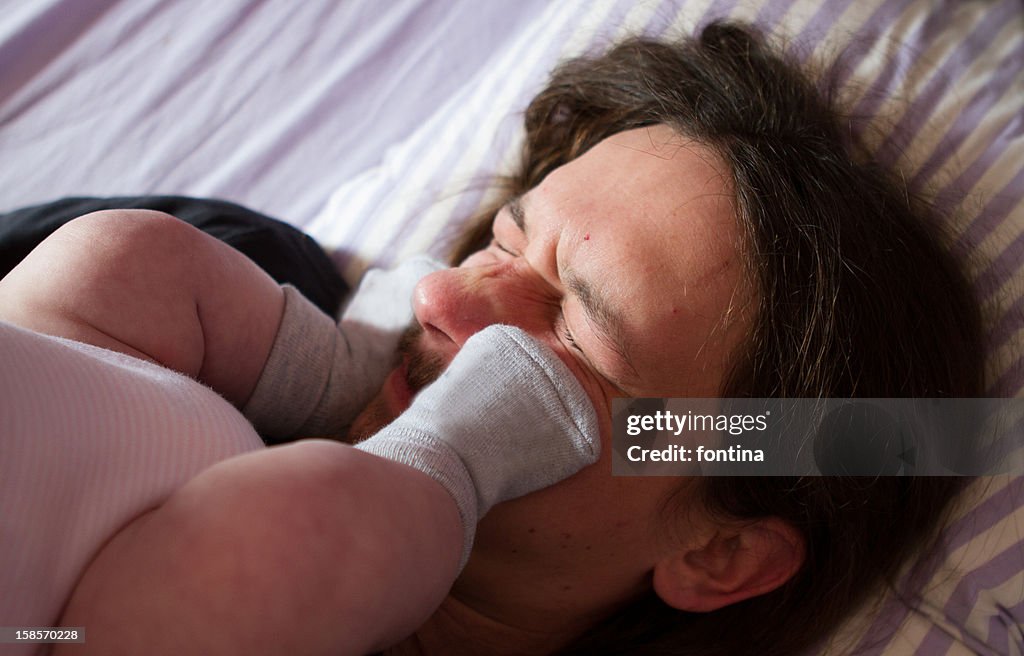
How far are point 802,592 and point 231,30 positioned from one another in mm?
1162

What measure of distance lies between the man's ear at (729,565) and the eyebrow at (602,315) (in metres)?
0.23

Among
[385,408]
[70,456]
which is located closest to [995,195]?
[385,408]

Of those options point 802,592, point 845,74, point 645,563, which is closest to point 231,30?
point 845,74

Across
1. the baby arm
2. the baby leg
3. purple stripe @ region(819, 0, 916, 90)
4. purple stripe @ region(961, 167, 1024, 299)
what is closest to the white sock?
the baby arm

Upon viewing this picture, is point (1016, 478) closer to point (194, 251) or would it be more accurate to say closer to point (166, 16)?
point (194, 251)

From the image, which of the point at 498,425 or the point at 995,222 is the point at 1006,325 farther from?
the point at 498,425

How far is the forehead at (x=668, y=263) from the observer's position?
0.82m

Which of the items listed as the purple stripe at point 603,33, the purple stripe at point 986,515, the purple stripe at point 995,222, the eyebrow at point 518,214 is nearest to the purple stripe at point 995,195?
the purple stripe at point 995,222

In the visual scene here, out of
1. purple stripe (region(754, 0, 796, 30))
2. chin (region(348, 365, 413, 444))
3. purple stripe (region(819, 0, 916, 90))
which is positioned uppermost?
purple stripe (region(819, 0, 916, 90))

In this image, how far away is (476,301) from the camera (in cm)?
89

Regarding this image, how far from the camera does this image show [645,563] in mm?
917

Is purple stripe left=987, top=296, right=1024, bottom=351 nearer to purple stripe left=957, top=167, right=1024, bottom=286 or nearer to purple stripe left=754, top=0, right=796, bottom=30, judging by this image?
purple stripe left=957, top=167, right=1024, bottom=286

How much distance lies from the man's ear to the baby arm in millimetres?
306

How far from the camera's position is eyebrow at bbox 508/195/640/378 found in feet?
2.69
